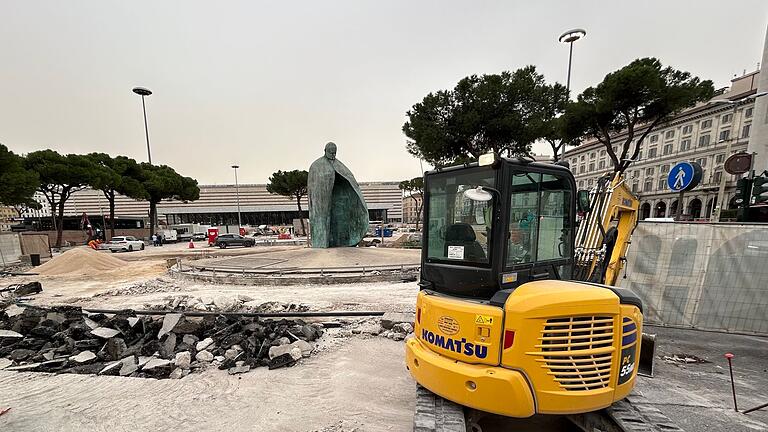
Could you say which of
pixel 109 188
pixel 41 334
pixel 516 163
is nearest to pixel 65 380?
pixel 41 334

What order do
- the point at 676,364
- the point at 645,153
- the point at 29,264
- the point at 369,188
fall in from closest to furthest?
1. the point at 676,364
2. the point at 29,264
3. the point at 645,153
4. the point at 369,188

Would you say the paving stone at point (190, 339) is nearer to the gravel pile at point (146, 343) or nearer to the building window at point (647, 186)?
the gravel pile at point (146, 343)

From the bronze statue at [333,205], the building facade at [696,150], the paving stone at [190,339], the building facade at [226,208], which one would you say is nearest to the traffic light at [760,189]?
the paving stone at [190,339]

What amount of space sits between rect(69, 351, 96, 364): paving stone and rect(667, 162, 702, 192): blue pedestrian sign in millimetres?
12936

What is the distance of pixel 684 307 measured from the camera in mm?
6742

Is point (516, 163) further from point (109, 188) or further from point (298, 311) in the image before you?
point (109, 188)

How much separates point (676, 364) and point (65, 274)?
76.3 ft

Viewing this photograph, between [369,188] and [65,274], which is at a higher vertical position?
[369,188]

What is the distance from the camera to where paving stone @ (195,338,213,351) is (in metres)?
5.88

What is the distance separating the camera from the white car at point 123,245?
2713 cm

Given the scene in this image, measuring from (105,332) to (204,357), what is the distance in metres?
2.58

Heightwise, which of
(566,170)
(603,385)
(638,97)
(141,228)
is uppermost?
(638,97)

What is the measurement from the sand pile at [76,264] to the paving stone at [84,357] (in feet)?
45.2

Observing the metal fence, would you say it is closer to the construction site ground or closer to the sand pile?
the construction site ground
